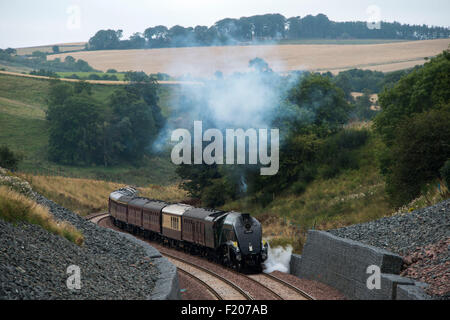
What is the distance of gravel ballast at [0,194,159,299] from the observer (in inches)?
490

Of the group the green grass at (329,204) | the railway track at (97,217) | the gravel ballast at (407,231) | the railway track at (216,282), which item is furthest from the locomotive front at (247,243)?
the railway track at (97,217)

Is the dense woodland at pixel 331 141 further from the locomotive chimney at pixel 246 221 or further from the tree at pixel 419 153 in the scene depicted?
the locomotive chimney at pixel 246 221

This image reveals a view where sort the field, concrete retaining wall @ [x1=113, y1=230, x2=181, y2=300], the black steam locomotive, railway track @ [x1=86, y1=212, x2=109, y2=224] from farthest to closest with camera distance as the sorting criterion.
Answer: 1. the field
2. railway track @ [x1=86, y1=212, x2=109, y2=224]
3. the black steam locomotive
4. concrete retaining wall @ [x1=113, y1=230, x2=181, y2=300]

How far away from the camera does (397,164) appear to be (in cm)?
3112

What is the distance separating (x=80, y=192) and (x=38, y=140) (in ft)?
125

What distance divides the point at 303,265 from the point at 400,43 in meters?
110

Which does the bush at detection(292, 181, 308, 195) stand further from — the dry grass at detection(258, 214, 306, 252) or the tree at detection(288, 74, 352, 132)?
the tree at detection(288, 74, 352, 132)

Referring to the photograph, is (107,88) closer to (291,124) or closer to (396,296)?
(291,124)

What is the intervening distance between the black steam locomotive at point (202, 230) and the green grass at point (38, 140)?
31.2 metres

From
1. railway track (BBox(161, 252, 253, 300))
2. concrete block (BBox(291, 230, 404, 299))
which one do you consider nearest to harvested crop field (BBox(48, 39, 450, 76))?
railway track (BBox(161, 252, 253, 300))

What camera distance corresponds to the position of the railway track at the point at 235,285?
62.9 ft

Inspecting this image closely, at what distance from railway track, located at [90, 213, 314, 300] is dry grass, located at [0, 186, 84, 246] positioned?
539 centimetres

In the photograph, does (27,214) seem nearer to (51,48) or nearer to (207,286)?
(207,286)
